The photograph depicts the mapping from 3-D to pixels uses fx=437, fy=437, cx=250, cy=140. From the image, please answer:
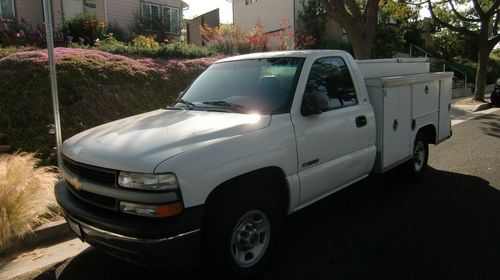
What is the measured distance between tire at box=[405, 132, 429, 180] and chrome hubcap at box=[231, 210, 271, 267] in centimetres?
323

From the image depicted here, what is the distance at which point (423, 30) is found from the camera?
3053 cm

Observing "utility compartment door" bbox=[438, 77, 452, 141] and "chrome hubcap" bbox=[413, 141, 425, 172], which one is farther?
"utility compartment door" bbox=[438, 77, 452, 141]

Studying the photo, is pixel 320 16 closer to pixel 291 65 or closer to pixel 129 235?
pixel 291 65

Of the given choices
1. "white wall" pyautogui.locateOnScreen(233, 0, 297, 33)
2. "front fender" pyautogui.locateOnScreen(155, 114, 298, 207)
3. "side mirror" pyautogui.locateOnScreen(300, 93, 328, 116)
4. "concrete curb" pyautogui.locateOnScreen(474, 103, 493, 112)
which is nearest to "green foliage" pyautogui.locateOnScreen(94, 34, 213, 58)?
"side mirror" pyautogui.locateOnScreen(300, 93, 328, 116)

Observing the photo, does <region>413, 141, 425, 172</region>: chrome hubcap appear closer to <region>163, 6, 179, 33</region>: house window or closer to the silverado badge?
the silverado badge

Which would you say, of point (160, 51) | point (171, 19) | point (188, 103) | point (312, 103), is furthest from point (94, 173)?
point (171, 19)

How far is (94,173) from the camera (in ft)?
10.9

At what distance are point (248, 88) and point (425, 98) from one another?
3110mm

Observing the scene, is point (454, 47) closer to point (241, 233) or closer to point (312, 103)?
point (312, 103)

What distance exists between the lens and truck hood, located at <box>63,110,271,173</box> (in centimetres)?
308

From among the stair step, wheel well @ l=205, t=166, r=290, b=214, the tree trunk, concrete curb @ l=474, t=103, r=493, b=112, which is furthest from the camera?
the tree trunk

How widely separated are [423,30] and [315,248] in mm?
29990

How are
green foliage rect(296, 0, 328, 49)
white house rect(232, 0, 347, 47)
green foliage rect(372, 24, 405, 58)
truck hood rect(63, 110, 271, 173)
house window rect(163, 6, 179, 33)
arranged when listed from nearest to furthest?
truck hood rect(63, 110, 271, 173)
green foliage rect(296, 0, 328, 49)
house window rect(163, 6, 179, 33)
green foliage rect(372, 24, 405, 58)
white house rect(232, 0, 347, 47)

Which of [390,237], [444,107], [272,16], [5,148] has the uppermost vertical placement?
[272,16]
